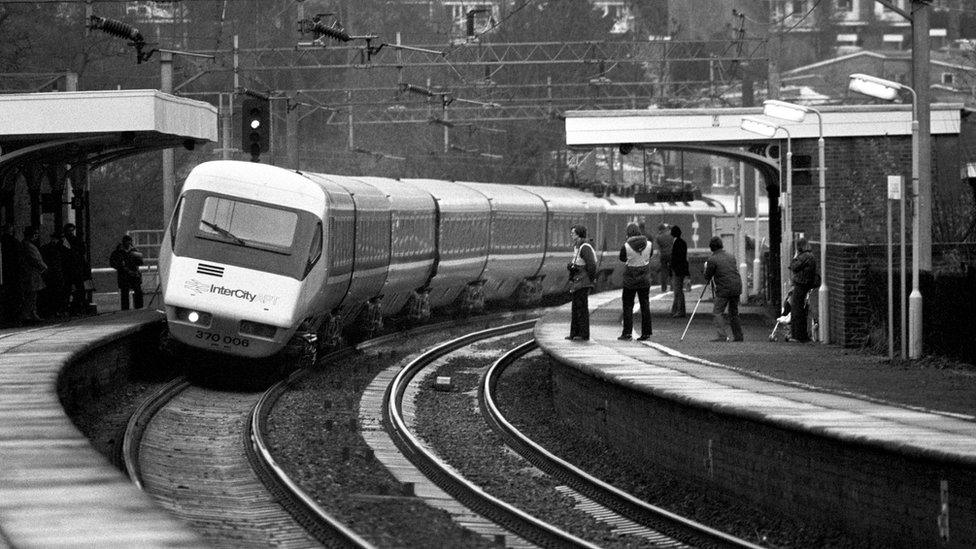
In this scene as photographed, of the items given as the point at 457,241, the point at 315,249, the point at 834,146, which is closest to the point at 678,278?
the point at 834,146

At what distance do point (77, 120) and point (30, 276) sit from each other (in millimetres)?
2636

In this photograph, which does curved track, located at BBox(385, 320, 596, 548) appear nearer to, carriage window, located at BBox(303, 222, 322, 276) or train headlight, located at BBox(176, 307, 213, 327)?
carriage window, located at BBox(303, 222, 322, 276)

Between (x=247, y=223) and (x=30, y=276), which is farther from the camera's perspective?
(x=30, y=276)

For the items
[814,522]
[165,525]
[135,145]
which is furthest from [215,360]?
[165,525]

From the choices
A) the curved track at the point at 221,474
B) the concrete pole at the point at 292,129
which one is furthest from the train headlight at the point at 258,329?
the concrete pole at the point at 292,129

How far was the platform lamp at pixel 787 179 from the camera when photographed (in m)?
25.2

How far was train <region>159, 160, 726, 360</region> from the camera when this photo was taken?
65.1 ft

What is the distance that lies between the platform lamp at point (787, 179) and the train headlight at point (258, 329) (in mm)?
9036

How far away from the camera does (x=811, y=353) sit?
66.3 feet

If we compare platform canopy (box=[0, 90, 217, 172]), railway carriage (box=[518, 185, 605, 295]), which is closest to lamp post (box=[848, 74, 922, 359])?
platform canopy (box=[0, 90, 217, 172])

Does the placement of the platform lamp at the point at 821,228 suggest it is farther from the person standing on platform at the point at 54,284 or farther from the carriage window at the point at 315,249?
the person standing on platform at the point at 54,284

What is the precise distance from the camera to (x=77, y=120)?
22.9m

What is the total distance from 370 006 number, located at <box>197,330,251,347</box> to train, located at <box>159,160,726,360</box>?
0.04ft

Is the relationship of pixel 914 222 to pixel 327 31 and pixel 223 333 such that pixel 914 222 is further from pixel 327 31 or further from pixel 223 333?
pixel 327 31
